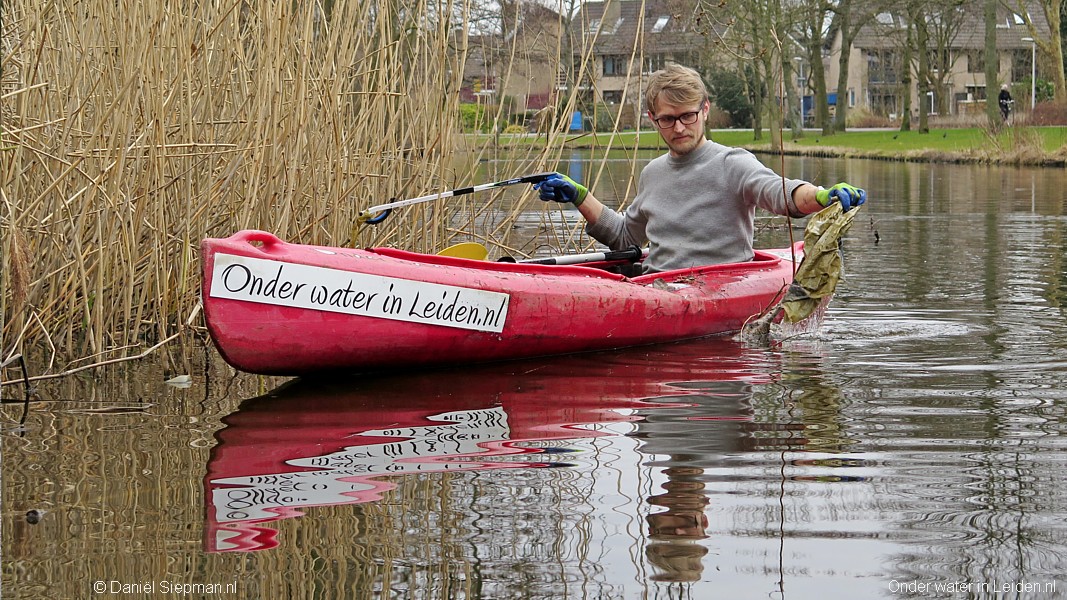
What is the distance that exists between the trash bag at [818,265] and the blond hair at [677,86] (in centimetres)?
65

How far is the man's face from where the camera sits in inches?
217

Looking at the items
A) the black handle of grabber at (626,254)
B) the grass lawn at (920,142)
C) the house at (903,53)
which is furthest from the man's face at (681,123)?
the house at (903,53)

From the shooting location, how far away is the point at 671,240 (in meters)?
5.81

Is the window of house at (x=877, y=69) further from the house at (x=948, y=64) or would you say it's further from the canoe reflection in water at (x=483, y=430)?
the canoe reflection in water at (x=483, y=430)

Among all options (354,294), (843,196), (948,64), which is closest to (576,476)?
(354,294)

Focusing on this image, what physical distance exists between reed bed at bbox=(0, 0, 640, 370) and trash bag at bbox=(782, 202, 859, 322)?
59.8 inches

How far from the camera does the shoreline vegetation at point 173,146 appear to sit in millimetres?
4551

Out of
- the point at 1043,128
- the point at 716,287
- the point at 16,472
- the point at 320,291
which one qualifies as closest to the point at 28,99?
the point at 320,291

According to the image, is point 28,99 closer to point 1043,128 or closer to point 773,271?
point 773,271

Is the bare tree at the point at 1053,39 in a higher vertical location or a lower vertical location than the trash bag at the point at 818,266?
higher

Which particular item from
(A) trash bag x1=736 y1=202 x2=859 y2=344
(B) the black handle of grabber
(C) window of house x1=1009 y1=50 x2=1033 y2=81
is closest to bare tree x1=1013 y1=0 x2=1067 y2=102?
(C) window of house x1=1009 y1=50 x2=1033 y2=81

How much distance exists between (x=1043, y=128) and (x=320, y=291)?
23.8 m

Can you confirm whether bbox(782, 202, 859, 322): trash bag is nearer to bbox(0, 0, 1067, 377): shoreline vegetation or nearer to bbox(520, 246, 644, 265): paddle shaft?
bbox(520, 246, 644, 265): paddle shaft

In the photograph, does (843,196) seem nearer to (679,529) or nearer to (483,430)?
(483,430)
